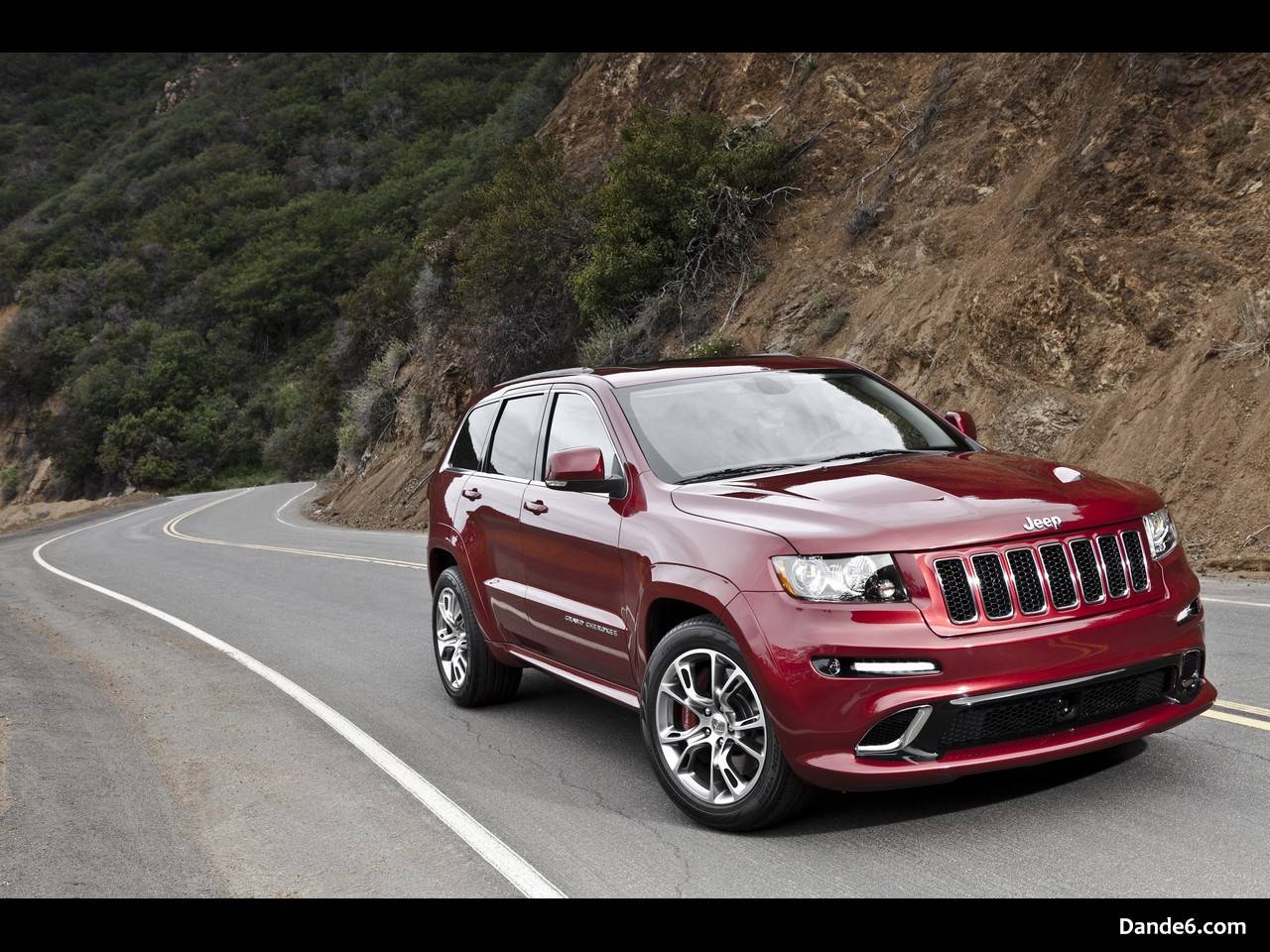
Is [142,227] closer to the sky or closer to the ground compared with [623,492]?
closer to the sky

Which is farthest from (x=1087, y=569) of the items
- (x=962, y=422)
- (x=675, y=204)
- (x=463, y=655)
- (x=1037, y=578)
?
(x=675, y=204)

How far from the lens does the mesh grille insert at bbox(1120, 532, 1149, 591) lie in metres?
4.68

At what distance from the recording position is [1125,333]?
1569 cm

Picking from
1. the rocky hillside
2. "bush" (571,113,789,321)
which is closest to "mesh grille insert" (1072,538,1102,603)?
the rocky hillside

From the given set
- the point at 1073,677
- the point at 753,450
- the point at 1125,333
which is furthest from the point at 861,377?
the point at 1125,333

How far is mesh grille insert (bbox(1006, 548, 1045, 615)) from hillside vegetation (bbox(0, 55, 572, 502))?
54601 millimetres

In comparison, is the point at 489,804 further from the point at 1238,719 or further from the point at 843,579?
the point at 1238,719

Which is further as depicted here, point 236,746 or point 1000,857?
point 236,746

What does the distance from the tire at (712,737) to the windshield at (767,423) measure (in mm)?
891

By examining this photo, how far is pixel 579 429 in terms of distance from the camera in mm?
6238

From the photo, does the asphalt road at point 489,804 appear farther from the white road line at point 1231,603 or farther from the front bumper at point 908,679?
the front bumper at point 908,679

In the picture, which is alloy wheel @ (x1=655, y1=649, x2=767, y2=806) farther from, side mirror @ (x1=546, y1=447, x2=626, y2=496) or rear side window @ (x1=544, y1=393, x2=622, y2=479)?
Result: rear side window @ (x1=544, y1=393, x2=622, y2=479)
